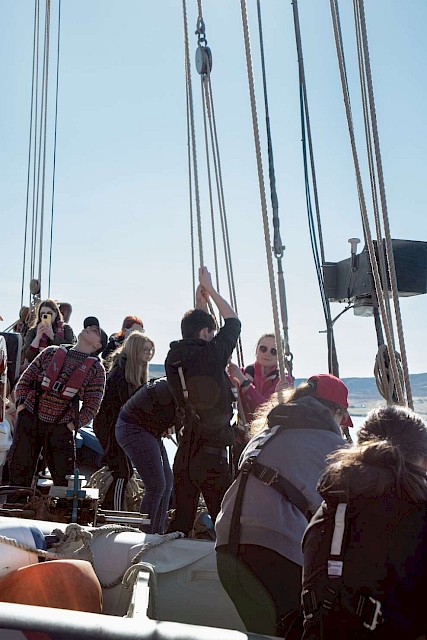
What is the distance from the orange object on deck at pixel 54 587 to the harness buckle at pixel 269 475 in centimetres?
71

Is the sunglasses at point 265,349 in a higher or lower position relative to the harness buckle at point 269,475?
higher

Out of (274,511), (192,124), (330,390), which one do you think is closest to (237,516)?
(274,511)

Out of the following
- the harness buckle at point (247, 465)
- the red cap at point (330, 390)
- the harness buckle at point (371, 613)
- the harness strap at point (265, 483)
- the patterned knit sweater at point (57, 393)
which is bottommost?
the harness buckle at point (371, 613)

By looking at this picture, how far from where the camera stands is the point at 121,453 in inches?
175

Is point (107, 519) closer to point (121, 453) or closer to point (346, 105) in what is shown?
point (121, 453)

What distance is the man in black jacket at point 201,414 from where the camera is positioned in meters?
3.26

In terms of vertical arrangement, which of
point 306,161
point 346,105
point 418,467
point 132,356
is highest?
point 306,161

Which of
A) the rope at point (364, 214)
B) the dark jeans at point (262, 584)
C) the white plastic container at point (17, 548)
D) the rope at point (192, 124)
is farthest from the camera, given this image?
the rope at point (192, 124)

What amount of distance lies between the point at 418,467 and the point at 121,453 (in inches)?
122

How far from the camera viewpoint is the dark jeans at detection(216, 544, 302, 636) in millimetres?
1940

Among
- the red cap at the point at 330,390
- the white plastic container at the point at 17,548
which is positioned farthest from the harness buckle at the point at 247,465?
the white plastic container at the point at 17,548

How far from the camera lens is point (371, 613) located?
1438 mm

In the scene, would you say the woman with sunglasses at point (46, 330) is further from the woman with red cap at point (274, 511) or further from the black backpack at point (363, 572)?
the black backpack at point (363, 572)

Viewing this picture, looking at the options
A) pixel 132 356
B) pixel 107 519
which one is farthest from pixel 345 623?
pixel 132 356
